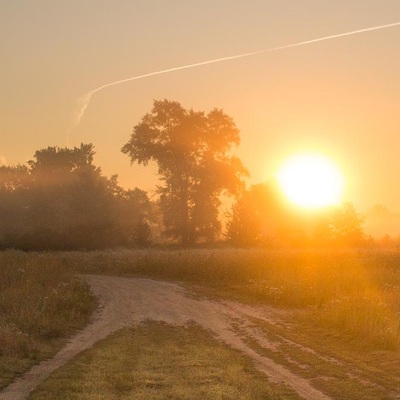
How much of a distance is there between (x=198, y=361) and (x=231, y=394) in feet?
12.8

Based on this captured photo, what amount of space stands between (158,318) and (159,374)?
999 centimetres

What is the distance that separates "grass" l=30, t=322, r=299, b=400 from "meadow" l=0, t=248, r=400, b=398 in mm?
1461

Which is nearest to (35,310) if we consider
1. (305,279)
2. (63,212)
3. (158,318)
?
(158,318)

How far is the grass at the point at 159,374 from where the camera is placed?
13336 mm

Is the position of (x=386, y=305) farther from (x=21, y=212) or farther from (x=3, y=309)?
(x=21, y=212)

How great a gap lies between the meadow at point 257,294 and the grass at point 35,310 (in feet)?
0.13

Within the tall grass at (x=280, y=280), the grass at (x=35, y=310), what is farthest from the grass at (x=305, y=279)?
the grass at (x=35, y=310)

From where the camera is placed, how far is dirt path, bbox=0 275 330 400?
14.9m

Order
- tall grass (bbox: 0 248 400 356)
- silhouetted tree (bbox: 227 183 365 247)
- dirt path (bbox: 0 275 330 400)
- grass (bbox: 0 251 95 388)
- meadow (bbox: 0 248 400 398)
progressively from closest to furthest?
dirt path (bbox: 0 275 330 400) → grass (bbox: 0 251 95 388) → meadow (bbox: 0 248 400 398) → tall grass (bbox: 0 248 400 356) → silhouetted tree (bbox: 227 183 365 247)

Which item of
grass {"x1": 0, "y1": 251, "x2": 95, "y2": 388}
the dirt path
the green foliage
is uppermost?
the green foliage

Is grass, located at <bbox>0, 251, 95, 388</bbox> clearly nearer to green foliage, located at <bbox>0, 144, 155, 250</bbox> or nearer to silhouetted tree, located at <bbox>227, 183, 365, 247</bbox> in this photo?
green foliage, located at <bbox>0, 144, 155, 250</bbox>

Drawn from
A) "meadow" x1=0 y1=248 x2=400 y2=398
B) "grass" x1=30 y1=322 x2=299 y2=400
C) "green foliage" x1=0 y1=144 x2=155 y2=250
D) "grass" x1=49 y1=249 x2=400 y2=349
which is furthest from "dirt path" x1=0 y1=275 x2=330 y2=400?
"green foliage" x1=0 y1=144 x2=155 y2=250

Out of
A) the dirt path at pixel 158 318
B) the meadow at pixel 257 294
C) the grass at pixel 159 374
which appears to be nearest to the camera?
the grass at pixel 159 374

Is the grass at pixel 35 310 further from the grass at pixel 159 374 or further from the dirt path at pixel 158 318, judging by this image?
the grass at pixel 159 374
